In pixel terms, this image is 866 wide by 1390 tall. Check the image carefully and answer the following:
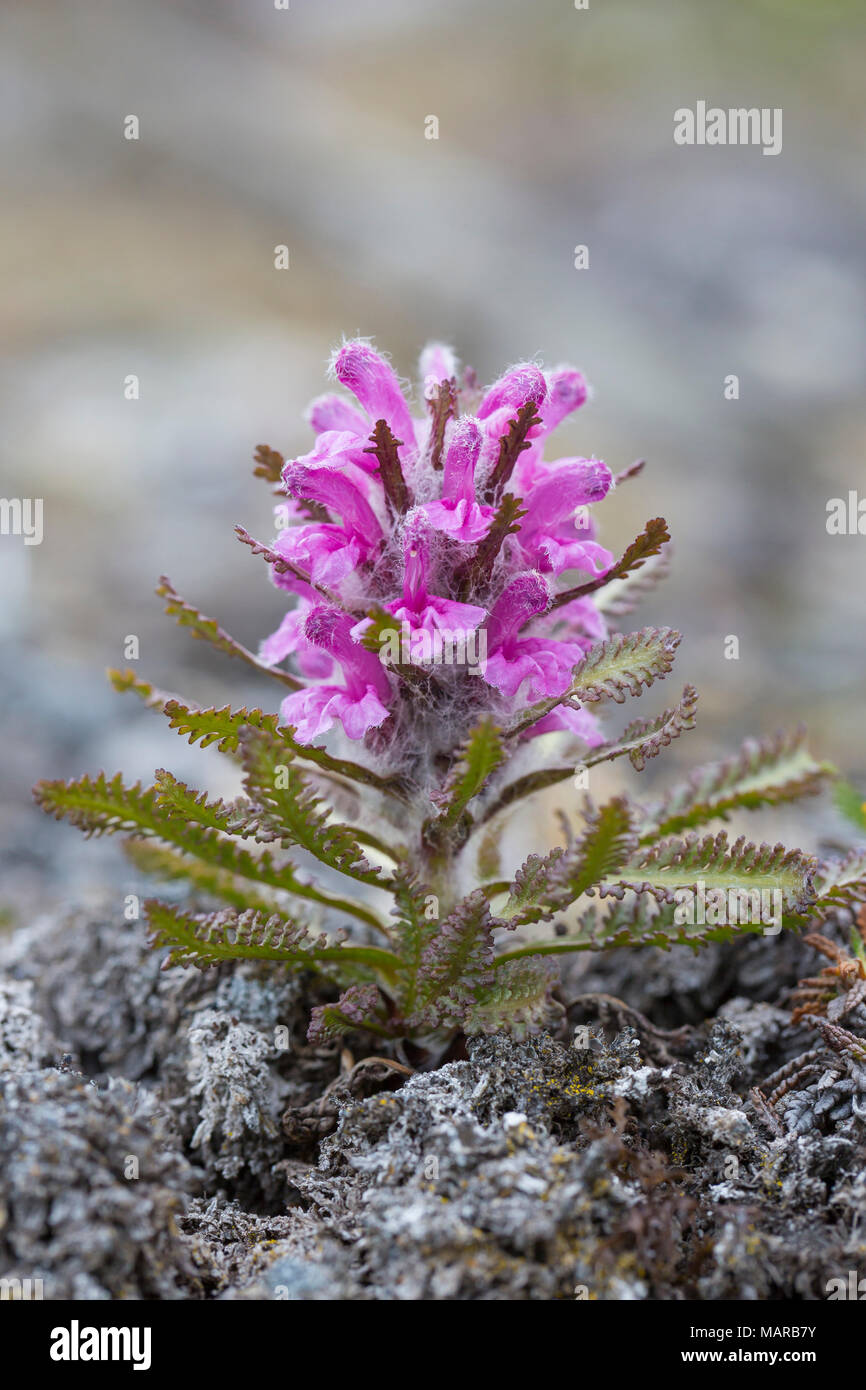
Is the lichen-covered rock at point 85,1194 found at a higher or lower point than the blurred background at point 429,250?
lower

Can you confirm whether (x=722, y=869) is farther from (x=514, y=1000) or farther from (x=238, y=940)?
(x=238, y=940)

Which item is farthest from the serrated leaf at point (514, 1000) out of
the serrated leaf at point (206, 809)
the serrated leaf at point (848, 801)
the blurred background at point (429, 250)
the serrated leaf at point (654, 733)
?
the blurred background at point (429, 250)

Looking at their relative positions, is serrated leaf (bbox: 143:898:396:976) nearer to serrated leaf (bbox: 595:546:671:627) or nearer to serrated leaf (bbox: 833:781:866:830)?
serrated leaf (bbox: 595:546:671:627)

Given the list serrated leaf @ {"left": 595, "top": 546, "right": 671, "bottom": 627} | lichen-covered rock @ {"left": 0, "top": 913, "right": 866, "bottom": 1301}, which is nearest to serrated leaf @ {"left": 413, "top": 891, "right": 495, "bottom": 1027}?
lichen-covered rock @ {"left": 0, "top": 913, "right": 866, "bottom": 1301}

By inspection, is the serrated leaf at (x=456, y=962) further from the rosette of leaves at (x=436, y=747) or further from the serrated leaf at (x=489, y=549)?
the serrated leaf at (x=489, y=549)

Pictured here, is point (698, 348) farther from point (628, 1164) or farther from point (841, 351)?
point (628, 1164)

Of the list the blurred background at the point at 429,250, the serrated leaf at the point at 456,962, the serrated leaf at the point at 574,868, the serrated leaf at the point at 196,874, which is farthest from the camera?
the blurred background at the point at 429,250
